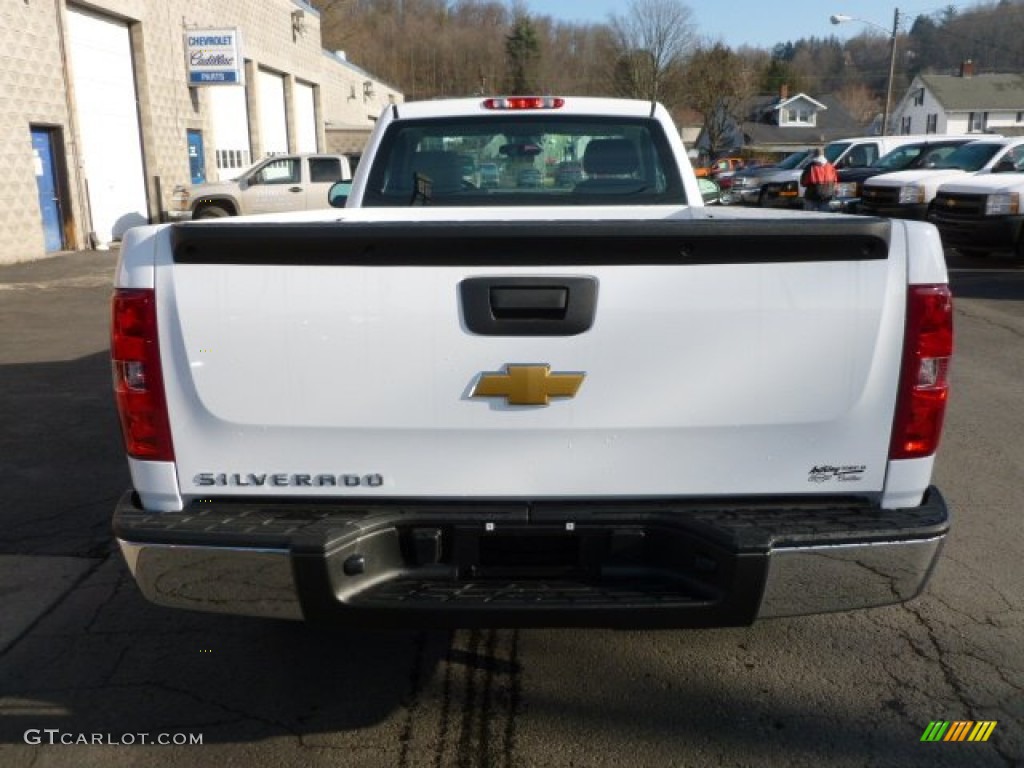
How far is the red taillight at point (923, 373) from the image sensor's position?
244 centimetres

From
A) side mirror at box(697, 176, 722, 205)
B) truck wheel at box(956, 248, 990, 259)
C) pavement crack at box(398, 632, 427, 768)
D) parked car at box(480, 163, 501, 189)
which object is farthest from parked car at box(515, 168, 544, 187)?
truck wheel at box(956, 248, 990, 259)

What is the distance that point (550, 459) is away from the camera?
2.52 meters

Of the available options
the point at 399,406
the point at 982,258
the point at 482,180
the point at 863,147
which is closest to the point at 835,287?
the point at 399,406

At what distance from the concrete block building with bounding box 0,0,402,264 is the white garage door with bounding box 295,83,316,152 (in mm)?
3990

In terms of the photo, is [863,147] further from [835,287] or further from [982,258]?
[835,287]

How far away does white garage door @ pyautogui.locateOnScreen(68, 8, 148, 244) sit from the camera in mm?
18969

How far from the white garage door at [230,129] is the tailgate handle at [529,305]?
83.9 ft

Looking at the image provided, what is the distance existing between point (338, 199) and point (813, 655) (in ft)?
12.9

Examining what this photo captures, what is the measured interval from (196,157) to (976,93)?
68.8 m

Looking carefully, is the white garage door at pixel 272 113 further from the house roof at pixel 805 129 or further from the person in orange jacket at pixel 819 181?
the house roof at pixel 805 129

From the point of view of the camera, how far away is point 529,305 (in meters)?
2.44

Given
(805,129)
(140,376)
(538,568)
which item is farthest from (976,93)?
(140,376)

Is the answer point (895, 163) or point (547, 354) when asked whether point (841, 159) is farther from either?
point (547, 354)

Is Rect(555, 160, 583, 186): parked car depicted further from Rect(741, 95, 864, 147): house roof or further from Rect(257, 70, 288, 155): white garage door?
Rect(741, 95, 864, 147): house roof
